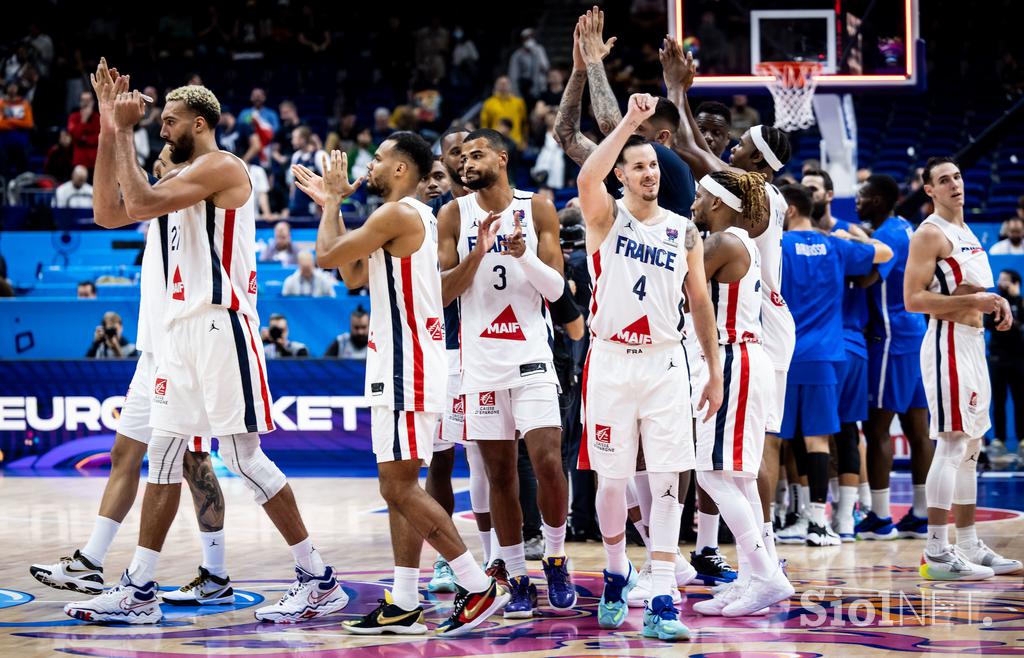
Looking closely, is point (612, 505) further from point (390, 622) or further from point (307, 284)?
point (307, 284)

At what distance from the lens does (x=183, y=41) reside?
22.8 m

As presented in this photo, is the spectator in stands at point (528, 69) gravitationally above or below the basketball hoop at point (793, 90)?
above

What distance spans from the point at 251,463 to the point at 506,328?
1.36 m

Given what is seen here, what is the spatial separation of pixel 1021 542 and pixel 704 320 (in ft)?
11.6

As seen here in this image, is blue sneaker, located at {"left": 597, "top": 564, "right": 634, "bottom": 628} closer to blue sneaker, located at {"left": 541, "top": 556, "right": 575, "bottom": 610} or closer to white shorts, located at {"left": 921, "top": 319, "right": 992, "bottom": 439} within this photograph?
blue sneaker, located at {"left": 541, "top": 556, "right": 575, "bottom": 610}

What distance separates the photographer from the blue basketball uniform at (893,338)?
878 centimetres

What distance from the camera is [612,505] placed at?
579 cm

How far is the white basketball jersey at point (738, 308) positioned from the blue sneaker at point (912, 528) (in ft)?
10.0

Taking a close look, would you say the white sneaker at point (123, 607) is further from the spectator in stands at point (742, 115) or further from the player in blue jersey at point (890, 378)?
the spectator in stands at point (742, 115)

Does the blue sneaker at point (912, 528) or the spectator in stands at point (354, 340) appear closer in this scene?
the blue sneaker at point (912, 528)

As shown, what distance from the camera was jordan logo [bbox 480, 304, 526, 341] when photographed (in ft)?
20.5

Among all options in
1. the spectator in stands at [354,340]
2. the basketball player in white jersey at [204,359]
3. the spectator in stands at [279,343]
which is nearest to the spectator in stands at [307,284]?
the spectator in stands at [279,343]

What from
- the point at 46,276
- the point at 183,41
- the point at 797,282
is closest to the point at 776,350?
the point at 797,282

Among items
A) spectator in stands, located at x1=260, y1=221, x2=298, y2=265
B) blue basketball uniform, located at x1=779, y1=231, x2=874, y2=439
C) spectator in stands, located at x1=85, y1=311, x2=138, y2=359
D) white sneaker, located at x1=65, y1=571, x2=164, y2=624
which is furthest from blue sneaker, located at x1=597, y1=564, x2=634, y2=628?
spectator in stands, located at x1=260, y1=221, x2=298, y2=265
